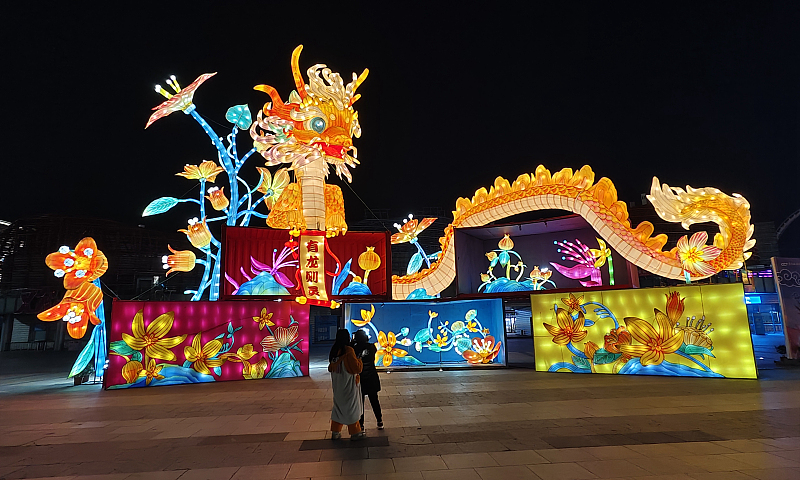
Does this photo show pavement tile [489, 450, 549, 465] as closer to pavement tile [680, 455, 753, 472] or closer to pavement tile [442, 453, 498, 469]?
pavement tile [442, 453, 498, 469]

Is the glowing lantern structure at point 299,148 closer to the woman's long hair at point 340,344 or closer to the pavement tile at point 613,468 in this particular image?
the woman's long hair at point 340,344

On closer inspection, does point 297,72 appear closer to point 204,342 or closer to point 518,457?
point 204,342

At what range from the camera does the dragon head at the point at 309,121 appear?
1276 cm

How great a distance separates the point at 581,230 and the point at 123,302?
14127 millimetres

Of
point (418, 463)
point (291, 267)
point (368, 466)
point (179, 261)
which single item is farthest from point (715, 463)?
point (179, 261)

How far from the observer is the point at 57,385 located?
11453 millimetres

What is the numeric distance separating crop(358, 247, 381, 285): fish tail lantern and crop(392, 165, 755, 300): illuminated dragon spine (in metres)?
1.23

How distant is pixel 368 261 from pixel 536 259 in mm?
6023

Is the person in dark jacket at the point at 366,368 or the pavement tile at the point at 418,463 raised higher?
the person in dark jacket at the point at 366,368

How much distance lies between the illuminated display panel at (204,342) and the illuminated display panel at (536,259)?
5.82 m

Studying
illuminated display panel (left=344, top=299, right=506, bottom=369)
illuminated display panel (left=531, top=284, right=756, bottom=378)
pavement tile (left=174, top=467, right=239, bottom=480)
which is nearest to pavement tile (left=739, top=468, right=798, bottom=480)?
pavement tile (left=174, top=467, right=239, bottom=480)

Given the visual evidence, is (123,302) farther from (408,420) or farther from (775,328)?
(775,328)

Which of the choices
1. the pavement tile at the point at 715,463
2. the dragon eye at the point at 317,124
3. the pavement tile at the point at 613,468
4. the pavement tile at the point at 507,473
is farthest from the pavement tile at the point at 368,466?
the dragon eye at the point at 317,124

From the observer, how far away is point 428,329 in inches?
541
